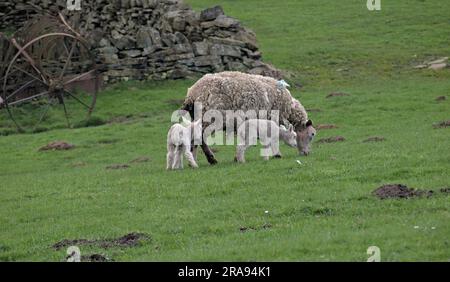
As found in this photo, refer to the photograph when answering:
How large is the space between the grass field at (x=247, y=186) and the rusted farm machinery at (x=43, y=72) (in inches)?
39.5

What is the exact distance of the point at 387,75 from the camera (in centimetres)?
3509

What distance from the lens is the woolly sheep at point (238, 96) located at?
19.1m

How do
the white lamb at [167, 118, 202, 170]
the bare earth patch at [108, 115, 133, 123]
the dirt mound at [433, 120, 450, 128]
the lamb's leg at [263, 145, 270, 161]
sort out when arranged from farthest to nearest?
the bare earth patch at [108, 115, 133, 123] → the dirt mound at [433, 120, 450, 128] → the lamb's leg at [263, 145, 270, 161] → the white lamb at [167, 118, 202, 170]

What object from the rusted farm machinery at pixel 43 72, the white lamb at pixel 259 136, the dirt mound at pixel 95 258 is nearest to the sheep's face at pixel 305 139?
the white lamb at pixel 259 136

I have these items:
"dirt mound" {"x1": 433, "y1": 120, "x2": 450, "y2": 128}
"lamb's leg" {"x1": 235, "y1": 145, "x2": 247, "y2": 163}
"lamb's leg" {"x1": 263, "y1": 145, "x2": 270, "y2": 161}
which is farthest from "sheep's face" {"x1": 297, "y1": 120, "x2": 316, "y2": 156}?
"dirt mound" {"x1": 433, "y1": 120, "x2": 450, "y2": 128}

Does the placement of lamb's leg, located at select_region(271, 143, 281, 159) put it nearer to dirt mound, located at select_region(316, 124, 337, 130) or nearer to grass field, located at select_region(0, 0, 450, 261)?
grass field, located at select_region(0, 0, 450, 261)

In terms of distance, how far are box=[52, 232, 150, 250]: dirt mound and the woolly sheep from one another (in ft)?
20.1

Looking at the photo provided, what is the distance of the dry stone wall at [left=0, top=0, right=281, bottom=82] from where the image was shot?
111 feet

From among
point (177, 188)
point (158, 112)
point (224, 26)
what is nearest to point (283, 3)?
point (224, 26)

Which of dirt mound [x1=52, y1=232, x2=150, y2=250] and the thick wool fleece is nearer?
dirt mound [x1=52, y1=232, x2=150, y2=250]

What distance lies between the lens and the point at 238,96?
62.7 feet

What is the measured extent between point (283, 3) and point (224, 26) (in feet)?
52.9

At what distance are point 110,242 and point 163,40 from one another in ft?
72.2
